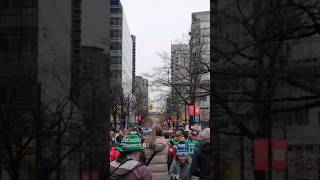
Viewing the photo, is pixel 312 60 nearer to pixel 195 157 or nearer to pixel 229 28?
pixel 229 28

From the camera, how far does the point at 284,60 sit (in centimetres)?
321

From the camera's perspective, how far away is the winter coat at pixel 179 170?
811 centimetres

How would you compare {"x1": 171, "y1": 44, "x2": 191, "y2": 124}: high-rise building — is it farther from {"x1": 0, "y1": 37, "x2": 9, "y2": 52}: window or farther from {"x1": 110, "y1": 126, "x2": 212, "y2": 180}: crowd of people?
{"x1": 0, "y1": 37, "x2": 9, "y2": 52}: window

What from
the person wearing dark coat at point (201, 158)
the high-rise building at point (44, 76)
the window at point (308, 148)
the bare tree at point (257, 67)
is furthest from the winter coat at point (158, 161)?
the window at point (308, 148)

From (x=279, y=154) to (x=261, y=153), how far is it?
116 millimetres

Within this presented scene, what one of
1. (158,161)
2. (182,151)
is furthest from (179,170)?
(158,161)

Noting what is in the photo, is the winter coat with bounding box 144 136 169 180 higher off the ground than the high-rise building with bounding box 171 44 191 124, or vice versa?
the high-rise building with bounding box 171 44 191 124

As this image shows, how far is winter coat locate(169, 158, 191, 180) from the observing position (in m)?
8.11

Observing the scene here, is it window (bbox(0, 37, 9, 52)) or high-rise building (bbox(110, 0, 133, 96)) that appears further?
high-rise building (bbox(110, 0, 133, 96))

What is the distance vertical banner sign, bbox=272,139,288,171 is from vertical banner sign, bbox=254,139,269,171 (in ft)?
0.16

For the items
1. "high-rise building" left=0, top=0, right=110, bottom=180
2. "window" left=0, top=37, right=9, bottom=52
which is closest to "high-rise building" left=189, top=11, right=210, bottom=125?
"high-rise building" left=0, top=0, right=110, bottom=180

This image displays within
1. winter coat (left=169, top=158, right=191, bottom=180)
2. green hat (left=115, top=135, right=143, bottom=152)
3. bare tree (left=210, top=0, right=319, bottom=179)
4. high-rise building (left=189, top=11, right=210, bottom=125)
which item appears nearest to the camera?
bare tree (left=210, top=0, right=319, bottom=179)

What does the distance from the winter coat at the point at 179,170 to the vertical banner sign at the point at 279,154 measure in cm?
480

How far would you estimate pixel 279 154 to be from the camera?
330 centimetres
